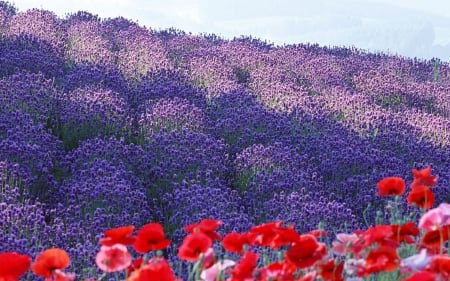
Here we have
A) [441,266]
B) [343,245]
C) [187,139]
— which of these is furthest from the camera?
[187,139]

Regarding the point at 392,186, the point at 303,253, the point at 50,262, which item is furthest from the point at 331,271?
the point at 50,262

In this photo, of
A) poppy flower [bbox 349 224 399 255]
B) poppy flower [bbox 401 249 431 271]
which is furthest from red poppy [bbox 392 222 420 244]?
poppy flower [bbox 401 249 431 271]

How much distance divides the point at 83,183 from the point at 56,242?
64 centimetres

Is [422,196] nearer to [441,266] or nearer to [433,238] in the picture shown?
[433,238]

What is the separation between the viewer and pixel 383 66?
29.6 feet

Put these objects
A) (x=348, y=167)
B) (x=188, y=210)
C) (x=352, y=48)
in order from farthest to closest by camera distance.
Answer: (x=352, y=48), (x=348, y=167), (x=188, y=210)

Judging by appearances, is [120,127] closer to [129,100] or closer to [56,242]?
[129,100]

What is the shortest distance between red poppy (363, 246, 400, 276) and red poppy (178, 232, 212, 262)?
1.50 ft

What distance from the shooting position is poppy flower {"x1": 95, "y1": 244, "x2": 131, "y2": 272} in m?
2.39

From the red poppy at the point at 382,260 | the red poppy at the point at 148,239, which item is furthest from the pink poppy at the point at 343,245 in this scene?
the red poppy at the point at 148,239

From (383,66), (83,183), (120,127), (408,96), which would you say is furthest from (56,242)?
(383,66)

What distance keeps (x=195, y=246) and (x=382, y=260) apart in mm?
535

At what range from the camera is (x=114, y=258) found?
2410 mm

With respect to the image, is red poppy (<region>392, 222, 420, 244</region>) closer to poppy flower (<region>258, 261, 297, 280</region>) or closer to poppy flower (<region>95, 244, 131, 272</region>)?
poppy flower (<region>258, 261, 297, 280</region>)
